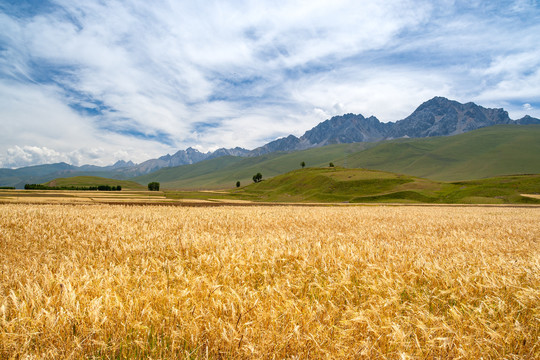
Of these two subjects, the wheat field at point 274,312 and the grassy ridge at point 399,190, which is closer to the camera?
the wheat field at point 274,312

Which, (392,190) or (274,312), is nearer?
(274,312)

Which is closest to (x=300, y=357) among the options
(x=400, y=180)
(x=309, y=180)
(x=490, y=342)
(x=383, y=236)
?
(x=490, y=342)

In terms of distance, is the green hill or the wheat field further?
the green hill

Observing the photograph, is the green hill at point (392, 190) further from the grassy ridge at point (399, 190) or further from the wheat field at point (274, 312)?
the wheat field at point (274, 312)

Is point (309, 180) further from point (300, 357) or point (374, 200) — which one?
point (300, 357)

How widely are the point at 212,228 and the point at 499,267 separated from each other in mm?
9334

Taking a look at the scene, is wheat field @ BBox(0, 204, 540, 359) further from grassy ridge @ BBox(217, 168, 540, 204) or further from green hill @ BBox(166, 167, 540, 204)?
grassy ridge @ BBox(217, 168, 540, 204)

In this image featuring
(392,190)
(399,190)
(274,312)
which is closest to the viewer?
(274,312)

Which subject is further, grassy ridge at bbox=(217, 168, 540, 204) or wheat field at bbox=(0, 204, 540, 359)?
grassy ridge at bbox=(217, 168, 540, 204)

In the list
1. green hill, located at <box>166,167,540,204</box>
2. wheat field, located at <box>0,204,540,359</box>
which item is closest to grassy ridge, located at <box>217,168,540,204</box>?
green hill, located at <box>166,167,540,204</box>

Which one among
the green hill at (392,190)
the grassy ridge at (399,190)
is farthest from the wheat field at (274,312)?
the grassy ridge at (399,190)

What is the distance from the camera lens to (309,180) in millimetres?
143500

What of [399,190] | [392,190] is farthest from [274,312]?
[392,190]

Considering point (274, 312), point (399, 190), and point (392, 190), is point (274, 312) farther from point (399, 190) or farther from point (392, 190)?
point (392, 190)
